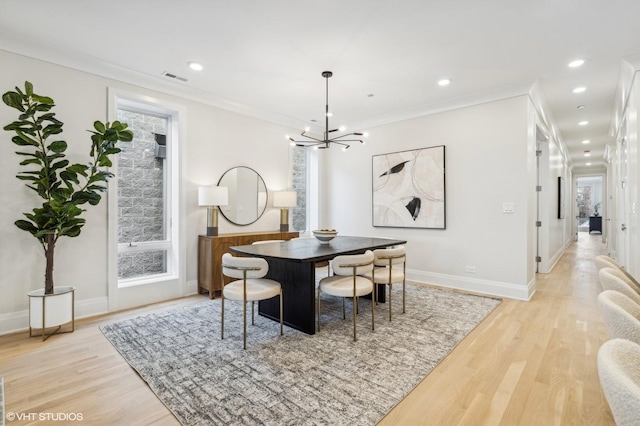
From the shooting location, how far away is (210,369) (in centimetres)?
231

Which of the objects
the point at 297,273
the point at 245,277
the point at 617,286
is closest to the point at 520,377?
the point at 617,286

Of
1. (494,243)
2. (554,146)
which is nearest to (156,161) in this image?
(494,243)

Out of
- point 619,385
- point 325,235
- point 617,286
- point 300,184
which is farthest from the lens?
point 300,184

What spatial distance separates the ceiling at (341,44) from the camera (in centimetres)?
254

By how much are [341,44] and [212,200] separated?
249 centimetres

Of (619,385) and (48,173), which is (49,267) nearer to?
(48,173)

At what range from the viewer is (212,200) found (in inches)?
165

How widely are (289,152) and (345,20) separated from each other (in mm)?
3126

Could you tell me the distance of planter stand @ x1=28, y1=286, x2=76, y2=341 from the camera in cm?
285

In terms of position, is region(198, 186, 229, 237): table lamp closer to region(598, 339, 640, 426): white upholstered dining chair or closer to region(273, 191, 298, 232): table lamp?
region(273, 191, 298, 232): table lamp

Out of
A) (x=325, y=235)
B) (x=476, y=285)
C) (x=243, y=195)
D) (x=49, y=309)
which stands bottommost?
(x=476, y=285)

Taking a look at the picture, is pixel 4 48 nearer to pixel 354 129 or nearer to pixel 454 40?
pixel 454 40

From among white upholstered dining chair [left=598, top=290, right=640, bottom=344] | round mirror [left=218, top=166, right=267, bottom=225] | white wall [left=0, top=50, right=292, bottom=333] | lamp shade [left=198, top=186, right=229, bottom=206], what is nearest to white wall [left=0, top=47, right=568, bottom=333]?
white wall [left=0, top=50, right=292, bottom=333]

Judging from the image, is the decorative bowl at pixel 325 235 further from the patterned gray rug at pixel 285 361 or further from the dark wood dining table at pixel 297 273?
the patterned gray rug at pixel 285 361
